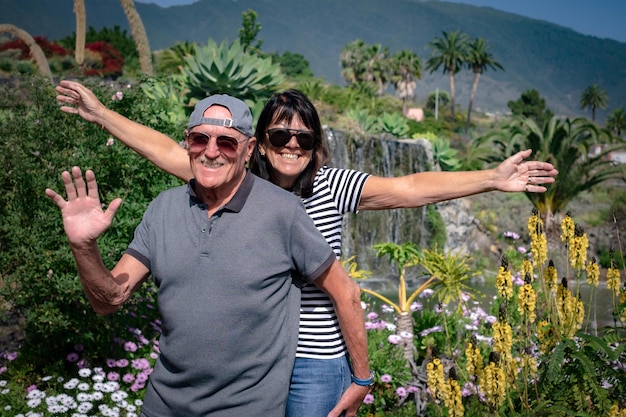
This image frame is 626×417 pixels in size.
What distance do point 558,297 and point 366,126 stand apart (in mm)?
13917

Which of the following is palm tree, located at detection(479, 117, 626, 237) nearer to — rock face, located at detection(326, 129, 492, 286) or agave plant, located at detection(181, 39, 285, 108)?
rock face, located at detection(326, 129, 492, 286)

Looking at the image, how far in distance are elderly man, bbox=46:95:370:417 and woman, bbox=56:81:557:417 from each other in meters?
0.12

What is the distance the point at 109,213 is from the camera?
201 cm

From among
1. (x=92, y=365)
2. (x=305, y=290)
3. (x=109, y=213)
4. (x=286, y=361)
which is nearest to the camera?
(x=109, y=213)

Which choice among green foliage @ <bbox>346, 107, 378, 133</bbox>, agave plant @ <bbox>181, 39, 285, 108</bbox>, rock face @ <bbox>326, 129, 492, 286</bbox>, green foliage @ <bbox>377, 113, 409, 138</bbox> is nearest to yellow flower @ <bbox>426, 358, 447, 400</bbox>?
agave plant @ <bbox>181, 39, 285, 108</bbox>

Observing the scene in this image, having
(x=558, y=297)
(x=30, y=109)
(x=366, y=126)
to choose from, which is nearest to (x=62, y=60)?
(x=366, y=126)

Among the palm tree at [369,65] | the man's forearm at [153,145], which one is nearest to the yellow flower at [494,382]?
the man's forearm at [153,145]

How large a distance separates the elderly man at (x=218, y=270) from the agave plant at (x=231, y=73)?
7430 millimetres

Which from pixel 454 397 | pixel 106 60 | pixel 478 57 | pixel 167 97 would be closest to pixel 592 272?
pixel 454 397

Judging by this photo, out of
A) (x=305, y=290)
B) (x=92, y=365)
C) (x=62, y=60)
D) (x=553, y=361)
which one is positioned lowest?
(x=92, y=365)

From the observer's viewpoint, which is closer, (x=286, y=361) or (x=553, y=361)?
(x=286, y=361)

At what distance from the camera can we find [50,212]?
455 centimetres

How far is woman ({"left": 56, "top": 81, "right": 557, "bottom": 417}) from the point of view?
2.30 meters

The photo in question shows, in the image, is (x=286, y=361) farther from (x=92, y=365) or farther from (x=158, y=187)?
(x=92, y=365)
